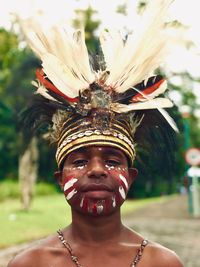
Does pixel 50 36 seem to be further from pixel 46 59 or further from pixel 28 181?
pixel 28 181

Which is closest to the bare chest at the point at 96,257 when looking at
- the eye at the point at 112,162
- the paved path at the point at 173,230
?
the eye at the point at 112,162

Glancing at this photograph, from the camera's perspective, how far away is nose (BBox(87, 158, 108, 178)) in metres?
2.00

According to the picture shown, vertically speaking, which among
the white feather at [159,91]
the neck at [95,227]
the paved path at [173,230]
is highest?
the white feather at [159,91]

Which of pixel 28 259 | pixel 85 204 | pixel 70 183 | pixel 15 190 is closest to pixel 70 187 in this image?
pixel 70 183

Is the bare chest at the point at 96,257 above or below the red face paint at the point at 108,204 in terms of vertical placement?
below

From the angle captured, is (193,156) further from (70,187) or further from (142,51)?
(70,187)

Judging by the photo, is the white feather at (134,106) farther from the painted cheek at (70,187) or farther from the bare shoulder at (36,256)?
the bare shoulder at (36,256)

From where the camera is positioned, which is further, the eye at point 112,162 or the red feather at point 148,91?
the red feather at point 148,91

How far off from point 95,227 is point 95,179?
33cm

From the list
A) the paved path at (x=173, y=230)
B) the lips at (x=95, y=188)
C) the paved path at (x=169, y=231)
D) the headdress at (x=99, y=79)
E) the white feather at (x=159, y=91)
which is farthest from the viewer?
the paved path at (x=173, y=230)

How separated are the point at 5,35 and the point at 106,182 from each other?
33.3 ft

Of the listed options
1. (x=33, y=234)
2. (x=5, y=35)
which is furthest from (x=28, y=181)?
(x=5, y=35)

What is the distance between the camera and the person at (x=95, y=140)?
81.6 inches

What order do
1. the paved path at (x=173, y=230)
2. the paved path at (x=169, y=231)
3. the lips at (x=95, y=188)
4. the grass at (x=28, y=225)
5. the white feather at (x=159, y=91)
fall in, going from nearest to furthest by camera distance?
1. the lips at (x=95, y=188)
2. the white feather at (x=159, y=91)
3. the paved path at (x=169, y=231)
4. the paved path at (x=173, y=230)
5. the grass at (x=28, y=225)
